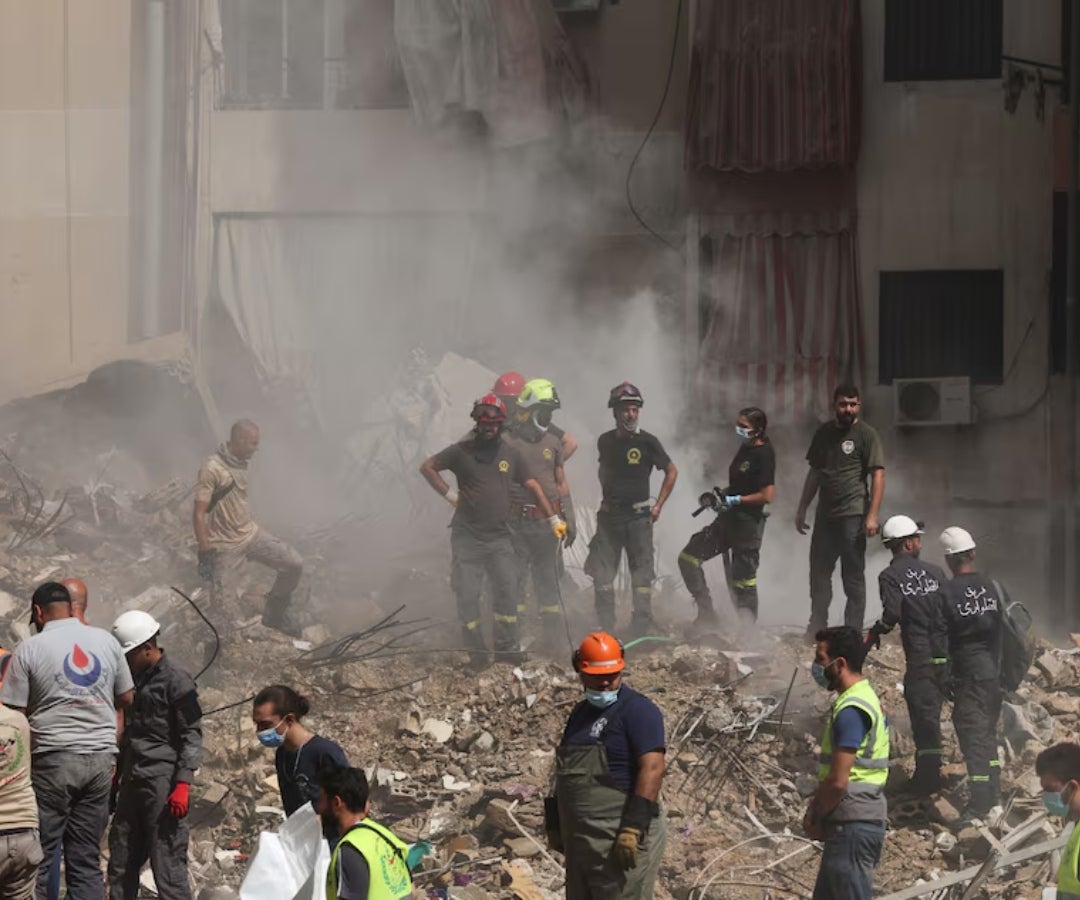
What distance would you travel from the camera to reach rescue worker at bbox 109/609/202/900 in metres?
7.66

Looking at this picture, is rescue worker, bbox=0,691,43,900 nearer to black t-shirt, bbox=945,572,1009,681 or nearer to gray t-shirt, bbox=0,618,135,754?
gray t-shirt, bbox=0,618,135,754

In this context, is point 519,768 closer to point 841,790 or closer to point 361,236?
point 841,790

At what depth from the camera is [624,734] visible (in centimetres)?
655

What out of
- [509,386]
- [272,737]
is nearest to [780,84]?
[509,386]

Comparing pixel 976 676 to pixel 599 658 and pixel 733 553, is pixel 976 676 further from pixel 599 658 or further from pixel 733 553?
pixel 599 658

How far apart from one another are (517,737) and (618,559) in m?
2.20

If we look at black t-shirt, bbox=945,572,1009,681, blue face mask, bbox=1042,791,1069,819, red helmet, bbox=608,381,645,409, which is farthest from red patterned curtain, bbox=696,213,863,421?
blue face mask, bbox=1042,791,1069,819

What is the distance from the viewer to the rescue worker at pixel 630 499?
11.9 meters

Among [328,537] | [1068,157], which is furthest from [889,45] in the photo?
[328,537]

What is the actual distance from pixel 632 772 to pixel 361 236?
435 inches

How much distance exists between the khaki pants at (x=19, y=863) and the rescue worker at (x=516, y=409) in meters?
6.05

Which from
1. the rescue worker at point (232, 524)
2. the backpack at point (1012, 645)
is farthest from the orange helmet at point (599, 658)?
the rescue worker at point (232, 524)

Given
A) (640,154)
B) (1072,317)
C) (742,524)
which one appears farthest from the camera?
(640,154)

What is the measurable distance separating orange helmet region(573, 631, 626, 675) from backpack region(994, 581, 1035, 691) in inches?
145
